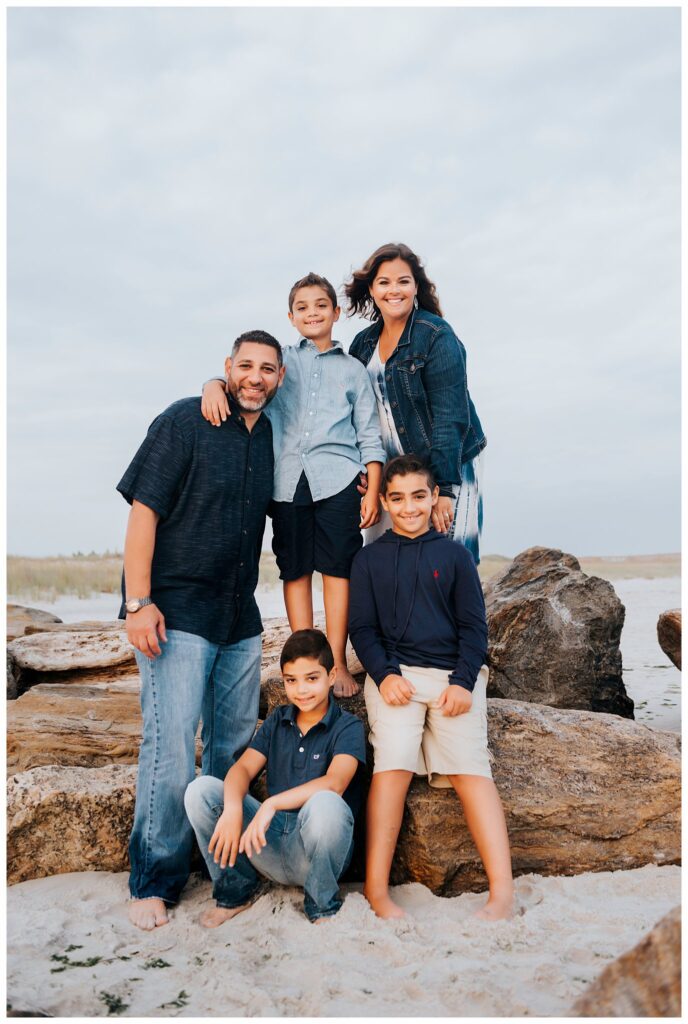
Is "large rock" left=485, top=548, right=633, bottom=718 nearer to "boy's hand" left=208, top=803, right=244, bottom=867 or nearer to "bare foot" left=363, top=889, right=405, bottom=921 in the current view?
"bare foot" left=363, top=889, right=405, bottom=921

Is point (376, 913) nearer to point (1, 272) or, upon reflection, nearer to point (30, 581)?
point (1, 272)

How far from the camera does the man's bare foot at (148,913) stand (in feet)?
12.7

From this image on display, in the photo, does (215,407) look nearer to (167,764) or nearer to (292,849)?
(167,764)

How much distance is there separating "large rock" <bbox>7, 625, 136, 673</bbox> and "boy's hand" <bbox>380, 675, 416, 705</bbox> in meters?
3.73

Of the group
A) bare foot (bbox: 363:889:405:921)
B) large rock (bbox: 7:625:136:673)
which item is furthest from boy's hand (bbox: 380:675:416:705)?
large rock (bbox: 7:625:136:673)

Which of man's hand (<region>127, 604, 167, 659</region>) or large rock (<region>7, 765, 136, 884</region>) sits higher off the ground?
man's hand (<region>127, 604, 167, 659</region>)

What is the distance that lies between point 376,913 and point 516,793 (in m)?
0.99

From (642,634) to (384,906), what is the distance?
10.6m

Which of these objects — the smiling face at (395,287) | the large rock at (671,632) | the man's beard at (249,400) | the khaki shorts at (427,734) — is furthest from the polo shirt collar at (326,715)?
the large rock at (671,632)

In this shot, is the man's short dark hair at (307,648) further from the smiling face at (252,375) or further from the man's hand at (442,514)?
the smiling face at (252,375)

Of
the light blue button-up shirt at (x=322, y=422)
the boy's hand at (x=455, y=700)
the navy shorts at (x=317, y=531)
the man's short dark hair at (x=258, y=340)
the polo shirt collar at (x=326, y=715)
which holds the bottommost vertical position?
the polo shirt collar at (x=326, y=715)

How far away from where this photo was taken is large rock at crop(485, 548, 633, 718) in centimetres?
708

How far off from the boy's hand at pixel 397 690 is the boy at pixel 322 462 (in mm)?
623

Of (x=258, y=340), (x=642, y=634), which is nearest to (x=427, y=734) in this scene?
(x=258, y=340)
